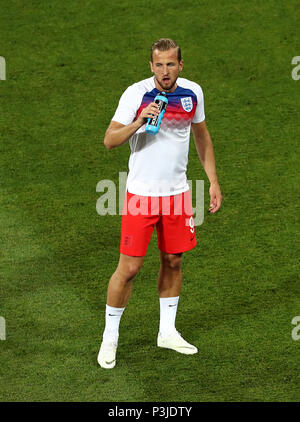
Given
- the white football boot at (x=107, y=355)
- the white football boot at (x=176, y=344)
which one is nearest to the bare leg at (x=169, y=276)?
→ the white football boot at (x=176, y=344)

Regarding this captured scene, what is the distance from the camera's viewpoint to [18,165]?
9.12 m

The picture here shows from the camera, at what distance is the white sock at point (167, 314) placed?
22.0ft

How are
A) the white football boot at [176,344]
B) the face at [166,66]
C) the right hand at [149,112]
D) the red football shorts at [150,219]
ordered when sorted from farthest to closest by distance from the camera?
the white football boot at [176,344], the red football shorts at [150,219], the face at [166,66], the right hand at [149,112]

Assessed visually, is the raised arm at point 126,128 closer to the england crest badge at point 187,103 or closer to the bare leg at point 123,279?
the england crest badge at point 187,103

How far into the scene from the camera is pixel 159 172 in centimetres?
624

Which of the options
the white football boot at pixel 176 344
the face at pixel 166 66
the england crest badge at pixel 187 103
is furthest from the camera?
the white football boot at pixel 176 344

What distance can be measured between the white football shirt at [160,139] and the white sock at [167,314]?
31.9 inches

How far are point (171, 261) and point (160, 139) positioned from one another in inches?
33.9

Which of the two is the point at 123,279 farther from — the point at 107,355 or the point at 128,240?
the point at 107,355

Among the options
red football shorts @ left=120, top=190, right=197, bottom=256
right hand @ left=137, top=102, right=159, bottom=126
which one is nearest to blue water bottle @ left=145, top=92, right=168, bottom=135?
right hand @ left=137, top=102, right=159, bottom=126

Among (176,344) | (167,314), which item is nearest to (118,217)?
(167,314)

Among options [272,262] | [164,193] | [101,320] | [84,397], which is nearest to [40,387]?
[84,397]

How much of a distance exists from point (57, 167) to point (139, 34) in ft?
8.16

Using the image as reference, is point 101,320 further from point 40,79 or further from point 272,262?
point 40,79
